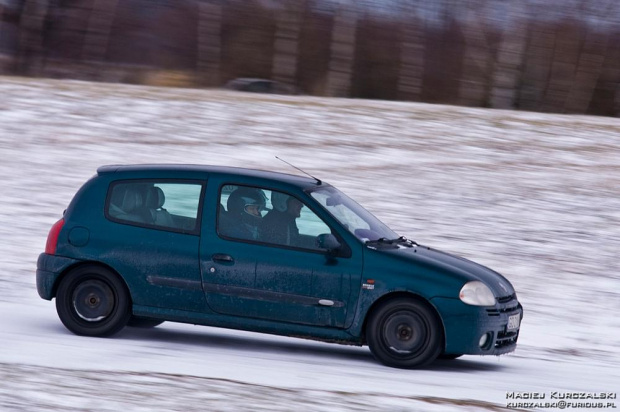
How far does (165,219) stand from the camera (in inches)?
334

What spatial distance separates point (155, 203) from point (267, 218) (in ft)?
3.34

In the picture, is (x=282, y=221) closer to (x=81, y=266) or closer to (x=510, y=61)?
(x=81, y=266)

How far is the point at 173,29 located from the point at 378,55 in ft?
23.5

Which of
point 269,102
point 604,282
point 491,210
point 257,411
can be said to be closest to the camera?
point 257,411

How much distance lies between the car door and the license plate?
136 cm

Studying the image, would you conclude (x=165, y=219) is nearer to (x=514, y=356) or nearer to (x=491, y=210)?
(x=514, y=356)

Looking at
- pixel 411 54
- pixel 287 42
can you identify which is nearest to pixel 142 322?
pixel 411 54

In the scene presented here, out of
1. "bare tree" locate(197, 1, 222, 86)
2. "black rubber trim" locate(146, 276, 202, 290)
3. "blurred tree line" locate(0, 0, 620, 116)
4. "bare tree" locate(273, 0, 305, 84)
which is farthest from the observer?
"bare tree" locate(197, 1, 222, 86)

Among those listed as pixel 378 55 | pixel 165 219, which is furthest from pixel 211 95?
pixel 165 219

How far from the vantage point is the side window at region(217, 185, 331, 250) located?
8180 millimetres

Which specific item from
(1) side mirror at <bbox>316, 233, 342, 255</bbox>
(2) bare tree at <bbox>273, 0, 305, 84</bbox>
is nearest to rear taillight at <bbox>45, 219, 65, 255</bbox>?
(1) side mirror at <bbox>316, 233, 342, 255</bbox>

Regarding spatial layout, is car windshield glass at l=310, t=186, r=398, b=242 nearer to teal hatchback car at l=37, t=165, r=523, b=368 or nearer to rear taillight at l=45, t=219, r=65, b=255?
teal hatchback car at l=37, t=165, r=523, b=368

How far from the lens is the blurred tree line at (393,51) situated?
2845cm

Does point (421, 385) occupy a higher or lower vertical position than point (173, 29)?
lower
